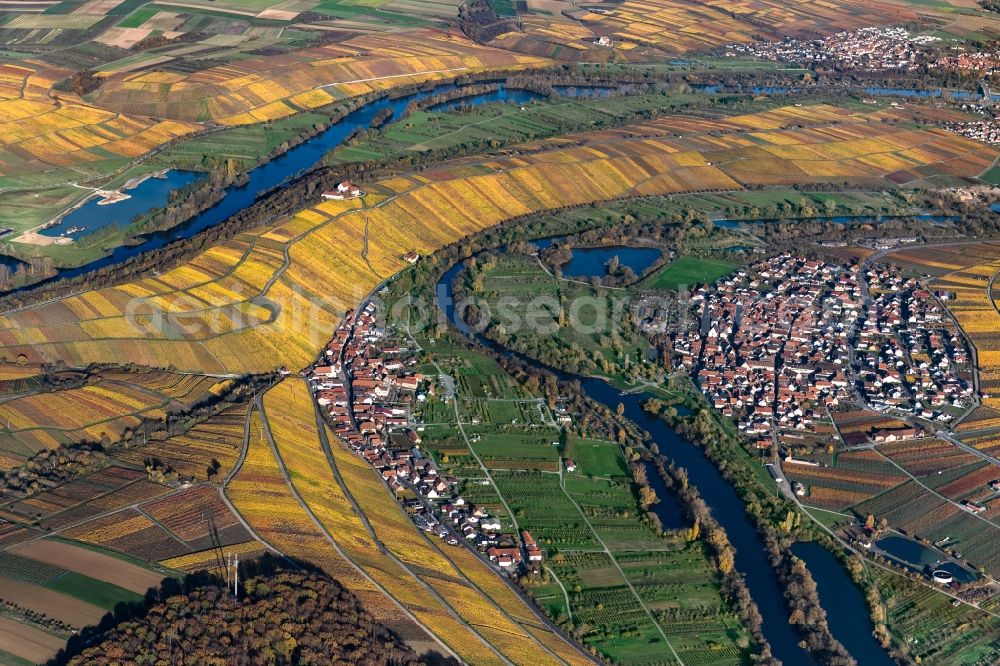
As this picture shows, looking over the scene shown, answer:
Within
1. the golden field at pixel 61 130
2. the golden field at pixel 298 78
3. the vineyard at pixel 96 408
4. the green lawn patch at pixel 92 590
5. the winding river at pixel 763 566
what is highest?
the golden field at pixel 298 78

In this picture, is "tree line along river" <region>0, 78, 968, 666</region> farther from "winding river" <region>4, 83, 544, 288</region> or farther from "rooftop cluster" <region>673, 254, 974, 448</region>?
"rooftop cluster" <region>673, 254, 974, 448</region>

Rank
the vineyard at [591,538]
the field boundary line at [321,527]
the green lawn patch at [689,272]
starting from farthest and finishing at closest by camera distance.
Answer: the green lawn patch at [689,272] → the vineyard at [591,538] → the field boundary line at [321,527]

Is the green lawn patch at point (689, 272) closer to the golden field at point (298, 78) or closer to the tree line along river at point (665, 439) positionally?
the tree line along river at point (665, 439)

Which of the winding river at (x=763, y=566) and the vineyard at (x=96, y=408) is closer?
the winding river at (x=763, y=566)

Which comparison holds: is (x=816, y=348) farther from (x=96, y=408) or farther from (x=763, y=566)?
(x=96, y=408)

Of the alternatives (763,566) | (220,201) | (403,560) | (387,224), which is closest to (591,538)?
(763,566)

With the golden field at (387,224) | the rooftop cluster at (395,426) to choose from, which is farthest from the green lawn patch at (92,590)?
the golden field at (387,224)

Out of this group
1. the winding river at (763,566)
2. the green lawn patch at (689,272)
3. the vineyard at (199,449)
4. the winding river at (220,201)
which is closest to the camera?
the winding river at (763,566)
